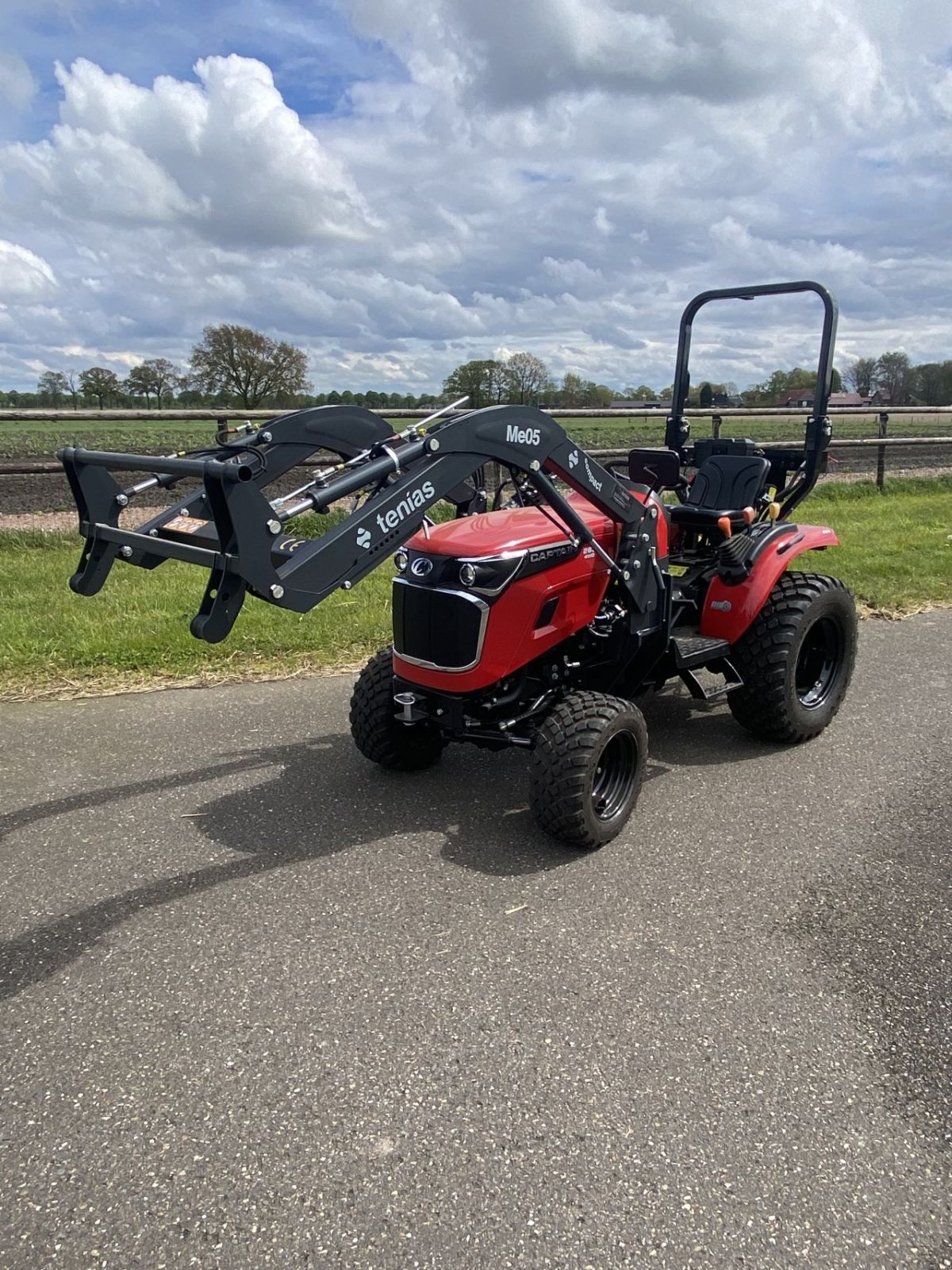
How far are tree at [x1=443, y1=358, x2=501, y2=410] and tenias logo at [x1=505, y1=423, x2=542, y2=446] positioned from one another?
1.81 metres

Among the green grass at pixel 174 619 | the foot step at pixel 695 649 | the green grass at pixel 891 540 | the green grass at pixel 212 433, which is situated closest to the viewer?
the foot step at pixel 695 649

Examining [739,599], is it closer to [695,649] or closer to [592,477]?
[695,649]

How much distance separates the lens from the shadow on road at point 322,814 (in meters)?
3.01

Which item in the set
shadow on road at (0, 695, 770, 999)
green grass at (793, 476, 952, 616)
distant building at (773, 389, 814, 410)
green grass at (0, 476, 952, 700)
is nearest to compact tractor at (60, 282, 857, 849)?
shadow on road at (0, 695, 770, 999)

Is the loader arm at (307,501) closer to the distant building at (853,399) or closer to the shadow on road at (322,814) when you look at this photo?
the shadow on road at (322,814)

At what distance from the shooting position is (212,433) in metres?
26.4


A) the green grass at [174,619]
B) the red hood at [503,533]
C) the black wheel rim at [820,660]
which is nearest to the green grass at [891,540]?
the green grass at [174,619]

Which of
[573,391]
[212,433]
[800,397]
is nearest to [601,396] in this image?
[573,391]

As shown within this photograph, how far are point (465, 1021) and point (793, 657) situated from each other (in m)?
2.62

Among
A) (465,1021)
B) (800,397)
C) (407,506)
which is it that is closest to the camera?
(465,1021)

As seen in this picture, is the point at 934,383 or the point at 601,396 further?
the point at 934,383

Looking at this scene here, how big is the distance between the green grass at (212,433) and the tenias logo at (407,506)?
38.0 ft

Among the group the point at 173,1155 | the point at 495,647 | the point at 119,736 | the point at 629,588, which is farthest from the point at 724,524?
the point at 173,1155

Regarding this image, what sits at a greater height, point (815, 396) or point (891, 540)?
point (815, 396)
